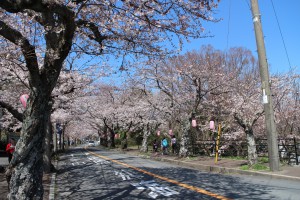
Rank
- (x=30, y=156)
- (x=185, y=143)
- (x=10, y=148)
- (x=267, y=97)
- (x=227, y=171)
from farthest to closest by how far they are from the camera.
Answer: (x=185, y=143), (x=10, y=148), (x=227, y=171), (x=267, y=97), (x=30, y=156)

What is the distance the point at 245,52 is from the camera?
33125 millimetres

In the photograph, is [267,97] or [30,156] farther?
[267,97]

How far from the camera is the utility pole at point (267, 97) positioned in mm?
12508

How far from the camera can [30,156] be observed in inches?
236

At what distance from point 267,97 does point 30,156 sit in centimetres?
986

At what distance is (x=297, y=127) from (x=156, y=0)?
16878 millimetres

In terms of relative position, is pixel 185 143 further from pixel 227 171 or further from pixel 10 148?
pixel 10 148

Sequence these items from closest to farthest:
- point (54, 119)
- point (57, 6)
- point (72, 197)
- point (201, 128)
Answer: point (57, 6) → point (72, 197) → point (201, 128) → point (54, 119)

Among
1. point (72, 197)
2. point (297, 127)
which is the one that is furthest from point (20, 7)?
point (297, 127)

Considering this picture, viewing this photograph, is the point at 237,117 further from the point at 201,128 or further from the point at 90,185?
the point at 201,128

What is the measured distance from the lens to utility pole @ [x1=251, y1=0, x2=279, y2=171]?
12.5 m

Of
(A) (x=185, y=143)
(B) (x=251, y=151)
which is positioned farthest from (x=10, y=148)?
(B) (x=251, y=151)

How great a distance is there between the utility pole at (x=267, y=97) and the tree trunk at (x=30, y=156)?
9407mm

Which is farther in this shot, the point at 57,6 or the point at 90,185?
the point at 90,185
